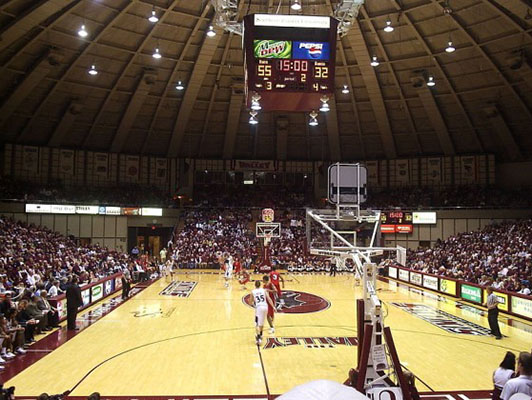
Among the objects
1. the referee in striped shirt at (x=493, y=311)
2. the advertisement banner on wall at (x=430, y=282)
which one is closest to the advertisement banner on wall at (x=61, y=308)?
the referee in striped shirt at (x=493, y=311)

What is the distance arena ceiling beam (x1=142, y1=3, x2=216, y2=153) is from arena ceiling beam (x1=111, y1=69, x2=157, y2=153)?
1360 mm

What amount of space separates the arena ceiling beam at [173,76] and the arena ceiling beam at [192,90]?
89cm

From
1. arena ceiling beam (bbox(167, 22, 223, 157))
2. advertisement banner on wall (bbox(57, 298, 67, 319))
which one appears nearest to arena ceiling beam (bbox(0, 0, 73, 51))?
arena ceiling beam (bbox(167, 22, 223, 157))

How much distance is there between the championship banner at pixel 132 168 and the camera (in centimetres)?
4216

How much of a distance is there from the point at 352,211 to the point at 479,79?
2488 centimetres

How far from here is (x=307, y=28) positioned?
49.4ft

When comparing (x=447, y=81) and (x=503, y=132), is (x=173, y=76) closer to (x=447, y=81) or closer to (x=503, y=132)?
(x=447, y=81)

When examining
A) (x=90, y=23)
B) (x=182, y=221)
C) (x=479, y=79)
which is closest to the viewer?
(x=90, y=23)

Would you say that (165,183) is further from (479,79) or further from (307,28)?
(307,28)

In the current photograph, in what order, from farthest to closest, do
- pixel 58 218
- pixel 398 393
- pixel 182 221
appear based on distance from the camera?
pixel 182 221 < pixel 58 218 < pixel 398 393

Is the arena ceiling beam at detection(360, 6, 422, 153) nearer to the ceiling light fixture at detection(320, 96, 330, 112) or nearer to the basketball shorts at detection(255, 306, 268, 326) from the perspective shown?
the ceiling light fixture at detection(320, 96, 330, 112)

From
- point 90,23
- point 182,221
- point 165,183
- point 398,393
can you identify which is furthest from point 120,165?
point 398,393

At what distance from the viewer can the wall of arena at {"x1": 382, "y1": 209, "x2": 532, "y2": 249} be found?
1409 inches

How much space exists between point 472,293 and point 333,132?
22175mm
